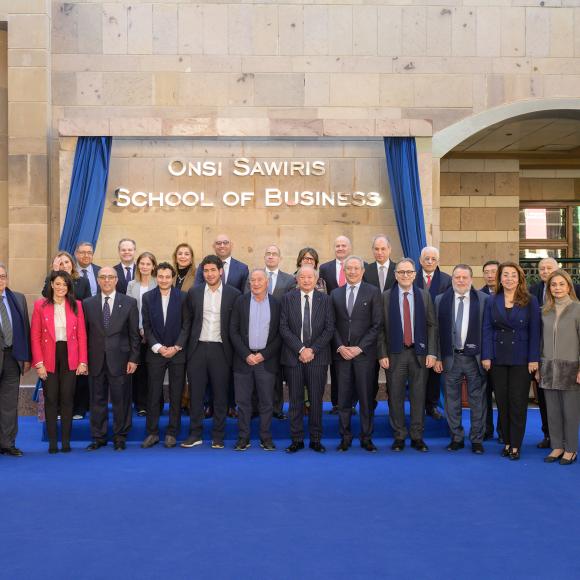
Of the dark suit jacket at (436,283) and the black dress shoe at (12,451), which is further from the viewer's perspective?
the dark suit jacket at (436,283)

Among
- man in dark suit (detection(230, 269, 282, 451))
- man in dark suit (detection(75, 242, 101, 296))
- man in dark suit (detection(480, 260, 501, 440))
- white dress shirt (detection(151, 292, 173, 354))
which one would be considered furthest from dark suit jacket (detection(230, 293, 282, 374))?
man in dark suit (detection(480, 260, 501, 440))

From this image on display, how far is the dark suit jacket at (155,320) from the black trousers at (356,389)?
1.30 metres

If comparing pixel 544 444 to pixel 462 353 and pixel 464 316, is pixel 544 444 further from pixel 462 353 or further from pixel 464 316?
pixel 464 316

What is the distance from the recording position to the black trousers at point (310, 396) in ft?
19.5

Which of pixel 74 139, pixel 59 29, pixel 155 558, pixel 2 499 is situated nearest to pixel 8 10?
pixel 59 29

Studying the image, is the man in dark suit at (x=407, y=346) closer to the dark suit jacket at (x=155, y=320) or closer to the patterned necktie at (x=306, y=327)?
the patterned necktie at (x=306, y=327)

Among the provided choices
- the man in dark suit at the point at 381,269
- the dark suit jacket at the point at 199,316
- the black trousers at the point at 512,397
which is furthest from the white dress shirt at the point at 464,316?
the dark suit jacket at the point at 199,316

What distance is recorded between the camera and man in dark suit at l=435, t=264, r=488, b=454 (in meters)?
5.95

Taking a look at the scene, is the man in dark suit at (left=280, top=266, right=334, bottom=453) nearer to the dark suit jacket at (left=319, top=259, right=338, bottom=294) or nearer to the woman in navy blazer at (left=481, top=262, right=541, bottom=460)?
the dark suit jacket at (left=319, top=259, right=338, bottom=294)

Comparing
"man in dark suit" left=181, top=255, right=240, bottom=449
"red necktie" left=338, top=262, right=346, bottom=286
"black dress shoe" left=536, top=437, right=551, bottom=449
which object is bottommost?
"black dress shoe" left=536, top=437, right=551, bottom=449

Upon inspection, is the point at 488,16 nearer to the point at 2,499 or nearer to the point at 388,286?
the point at 388,286

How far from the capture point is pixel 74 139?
26.6 feet

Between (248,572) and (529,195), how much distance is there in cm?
989

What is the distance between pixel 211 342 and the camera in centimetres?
607
